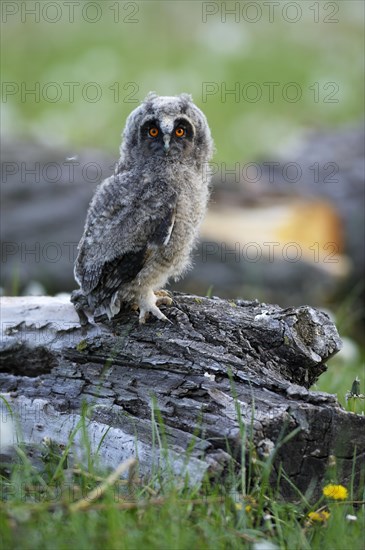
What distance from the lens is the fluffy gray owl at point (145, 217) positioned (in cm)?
439

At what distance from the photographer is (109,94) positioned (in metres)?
15.0

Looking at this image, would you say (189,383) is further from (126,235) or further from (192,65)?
(192,65)

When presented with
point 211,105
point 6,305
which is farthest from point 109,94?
point 6,305

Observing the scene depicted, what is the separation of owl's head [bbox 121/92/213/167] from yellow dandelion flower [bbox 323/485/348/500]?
6.67 feet

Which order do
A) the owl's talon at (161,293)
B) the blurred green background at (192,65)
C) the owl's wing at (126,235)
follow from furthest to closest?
1. the blurred green background at (192,65)
2. the owl's talon at (161,293)
3. the owl's wing at (126,235)

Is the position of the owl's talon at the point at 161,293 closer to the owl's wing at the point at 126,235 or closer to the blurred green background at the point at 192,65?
the owl's wing at the point at 126,235

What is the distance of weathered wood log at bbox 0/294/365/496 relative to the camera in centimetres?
343

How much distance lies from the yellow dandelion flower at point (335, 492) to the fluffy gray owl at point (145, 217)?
1297 mm

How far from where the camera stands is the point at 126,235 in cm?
438

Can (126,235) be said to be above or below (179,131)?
below

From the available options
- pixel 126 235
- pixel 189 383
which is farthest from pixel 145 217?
pixel 189 383

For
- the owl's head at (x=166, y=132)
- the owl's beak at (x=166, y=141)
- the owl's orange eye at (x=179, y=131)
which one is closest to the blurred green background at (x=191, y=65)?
the owl's head at (x=166, y=132)

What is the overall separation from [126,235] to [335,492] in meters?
Answer: 1.78

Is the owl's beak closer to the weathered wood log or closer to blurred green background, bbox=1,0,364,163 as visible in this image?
the weathered wood log
